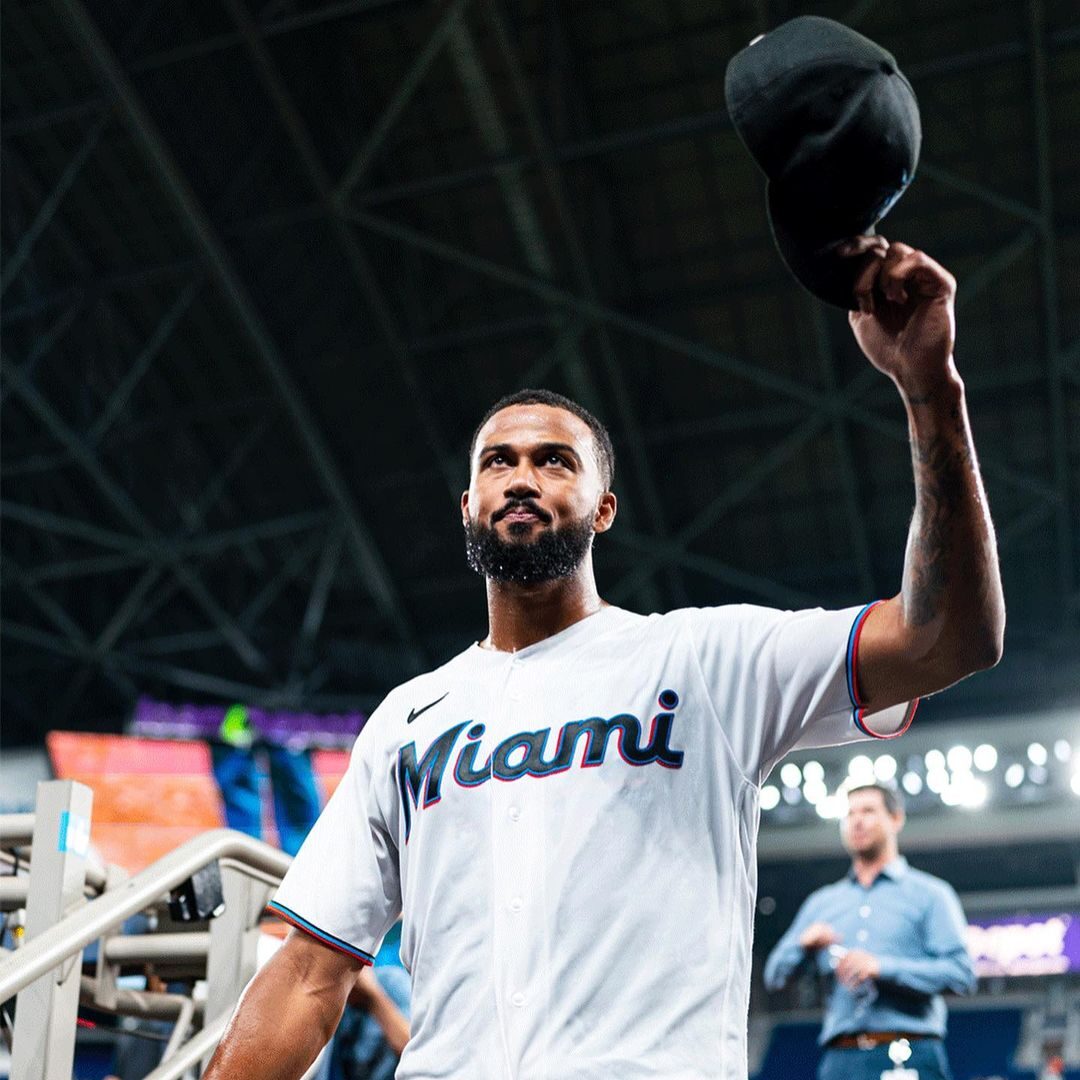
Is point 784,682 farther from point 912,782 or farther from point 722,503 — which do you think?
point 912,782

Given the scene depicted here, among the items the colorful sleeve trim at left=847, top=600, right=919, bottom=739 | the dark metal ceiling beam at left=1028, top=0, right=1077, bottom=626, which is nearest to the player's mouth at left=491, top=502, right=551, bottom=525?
the colorful sleeve trim at left=847, top=600, right=919, bottom=739

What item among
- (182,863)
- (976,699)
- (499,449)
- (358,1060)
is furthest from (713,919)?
(976,699)

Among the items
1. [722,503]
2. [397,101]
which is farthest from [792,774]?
[397,101]

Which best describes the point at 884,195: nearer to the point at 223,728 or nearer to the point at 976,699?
the point at 223,728

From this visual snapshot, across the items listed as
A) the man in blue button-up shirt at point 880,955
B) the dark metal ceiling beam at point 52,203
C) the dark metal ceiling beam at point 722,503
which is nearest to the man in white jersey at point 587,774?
the man in blue button-up shirt at point 880,955

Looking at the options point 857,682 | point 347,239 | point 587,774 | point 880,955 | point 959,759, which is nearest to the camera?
point 857,682

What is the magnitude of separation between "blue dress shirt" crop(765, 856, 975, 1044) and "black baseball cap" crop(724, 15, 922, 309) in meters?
3.40

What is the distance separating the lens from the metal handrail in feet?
7.97

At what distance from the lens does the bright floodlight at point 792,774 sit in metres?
14.4

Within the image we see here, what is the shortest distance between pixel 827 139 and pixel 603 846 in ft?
3.13

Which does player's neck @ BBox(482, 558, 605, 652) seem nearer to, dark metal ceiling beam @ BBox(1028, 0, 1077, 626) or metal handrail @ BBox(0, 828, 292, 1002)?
metal handrail @ BBox(0, 828, 292, 1002)

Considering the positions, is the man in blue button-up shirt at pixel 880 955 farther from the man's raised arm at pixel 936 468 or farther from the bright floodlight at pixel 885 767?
the bright floodlight at pixel 885 767

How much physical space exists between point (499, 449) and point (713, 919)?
83cm

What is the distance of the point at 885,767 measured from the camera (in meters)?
13.9
